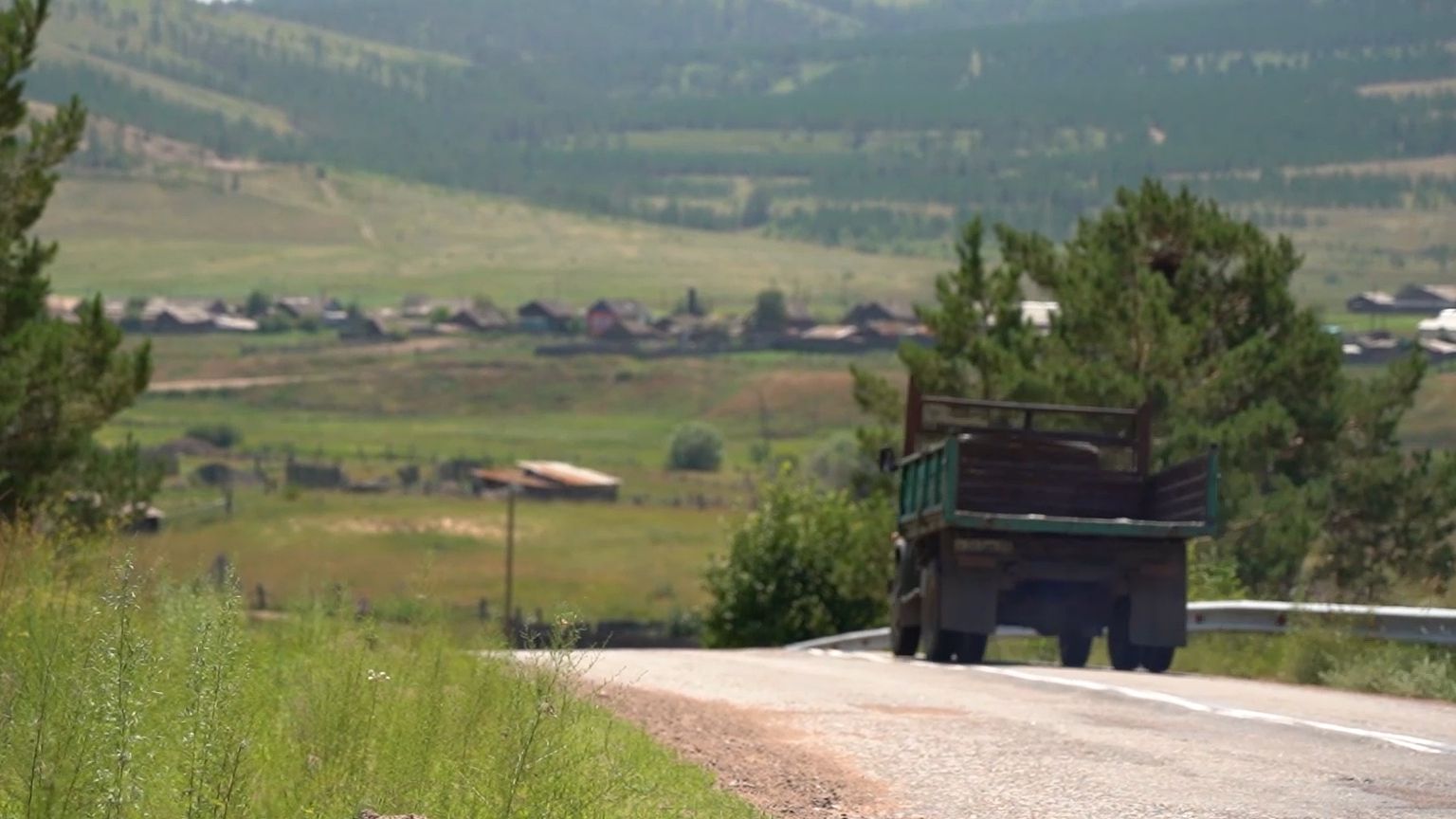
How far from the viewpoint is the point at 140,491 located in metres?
Result: 36.7

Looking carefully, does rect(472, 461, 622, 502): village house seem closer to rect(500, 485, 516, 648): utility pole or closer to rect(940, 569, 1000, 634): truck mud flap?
rect(500, 485, 516, 648): utility pole

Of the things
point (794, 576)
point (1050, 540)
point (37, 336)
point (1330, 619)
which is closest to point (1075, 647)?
point (1050, 540)

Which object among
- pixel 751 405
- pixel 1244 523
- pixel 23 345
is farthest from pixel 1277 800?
pixel 751 405

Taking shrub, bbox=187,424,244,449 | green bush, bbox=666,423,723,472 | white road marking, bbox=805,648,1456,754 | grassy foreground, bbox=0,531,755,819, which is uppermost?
grassy foreground, bbox=0,531,755,819

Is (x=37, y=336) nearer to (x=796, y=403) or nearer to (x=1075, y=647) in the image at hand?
(x=1075, y=647)

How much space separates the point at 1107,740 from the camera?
1268 cm

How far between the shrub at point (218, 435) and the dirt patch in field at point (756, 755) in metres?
148

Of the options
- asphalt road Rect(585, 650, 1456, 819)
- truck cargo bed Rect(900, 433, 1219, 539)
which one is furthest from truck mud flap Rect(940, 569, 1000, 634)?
asphalt road Rect(585, 650, 1456, 819)

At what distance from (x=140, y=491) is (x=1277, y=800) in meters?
28.7

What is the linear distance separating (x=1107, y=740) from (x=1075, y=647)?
10.3m

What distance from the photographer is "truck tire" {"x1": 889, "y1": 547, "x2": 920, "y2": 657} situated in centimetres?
2428

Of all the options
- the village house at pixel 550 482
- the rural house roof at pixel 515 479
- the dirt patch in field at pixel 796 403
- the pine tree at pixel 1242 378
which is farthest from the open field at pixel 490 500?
the pine tree at pixel 1242 378

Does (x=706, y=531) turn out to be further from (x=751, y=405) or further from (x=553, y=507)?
(x=751, y=405)

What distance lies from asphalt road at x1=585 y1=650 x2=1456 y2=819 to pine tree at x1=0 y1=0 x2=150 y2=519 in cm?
1095
